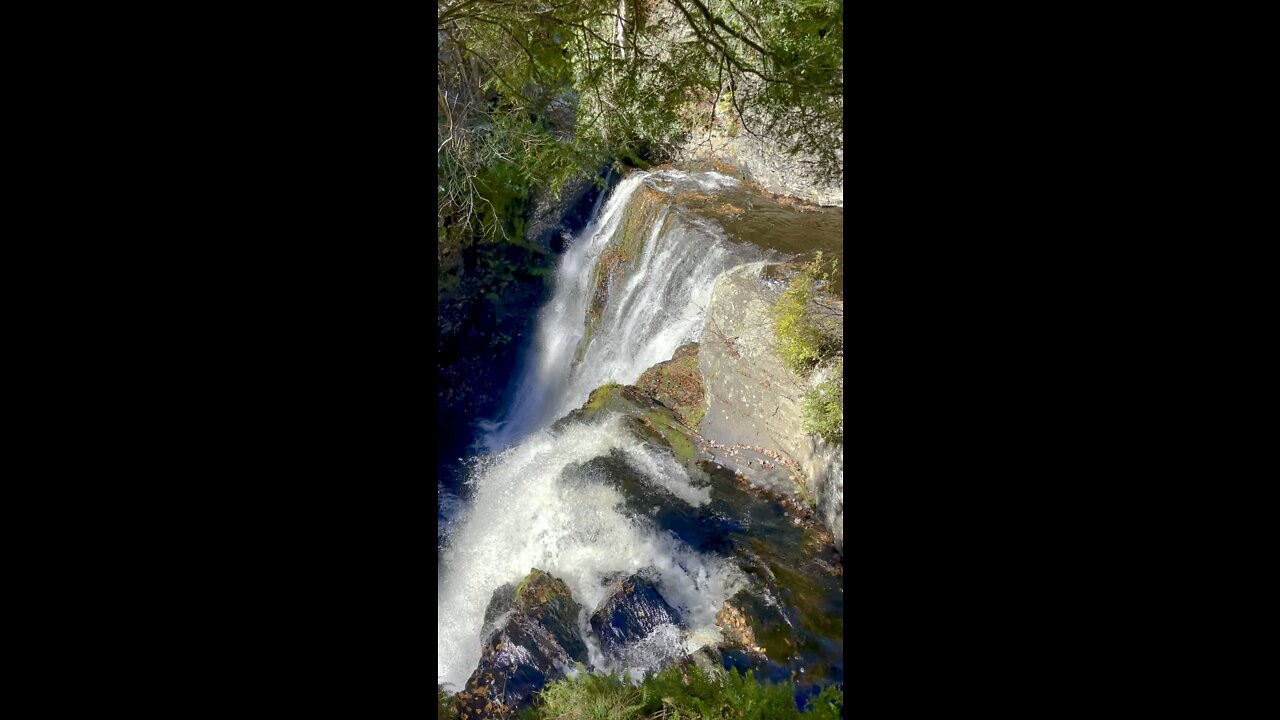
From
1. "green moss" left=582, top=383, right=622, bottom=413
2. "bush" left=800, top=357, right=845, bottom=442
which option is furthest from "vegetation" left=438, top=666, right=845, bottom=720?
"green moss" left=582, top=383, right=622, bottom=413

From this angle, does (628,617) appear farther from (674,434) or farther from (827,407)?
(827,407)

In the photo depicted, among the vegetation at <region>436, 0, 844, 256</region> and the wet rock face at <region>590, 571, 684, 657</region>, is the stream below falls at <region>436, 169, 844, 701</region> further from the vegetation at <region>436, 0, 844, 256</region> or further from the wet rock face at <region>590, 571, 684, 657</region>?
the vegetation at <region>436, 0, 844, 256</region>

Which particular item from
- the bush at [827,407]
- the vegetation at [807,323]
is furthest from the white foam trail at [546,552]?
the vegetation at [807,323]

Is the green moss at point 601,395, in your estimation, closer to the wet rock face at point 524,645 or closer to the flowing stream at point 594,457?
the flowing stream at point 594,457

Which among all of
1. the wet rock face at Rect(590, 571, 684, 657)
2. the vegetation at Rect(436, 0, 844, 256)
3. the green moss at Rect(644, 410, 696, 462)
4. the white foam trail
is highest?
the vegetation at Rect(436, 0, 844, 256)

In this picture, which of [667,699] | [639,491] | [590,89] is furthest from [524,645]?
[590,89]
